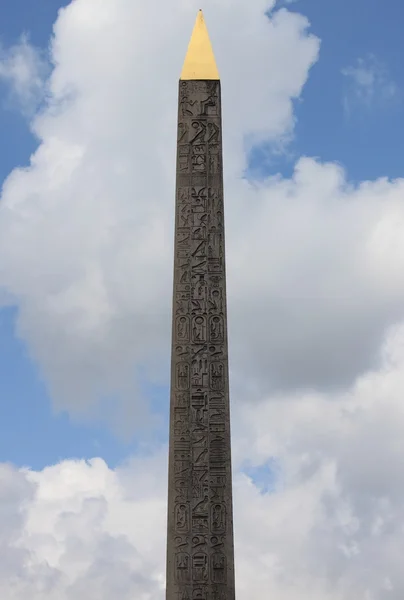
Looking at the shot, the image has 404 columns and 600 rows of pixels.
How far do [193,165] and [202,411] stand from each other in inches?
131

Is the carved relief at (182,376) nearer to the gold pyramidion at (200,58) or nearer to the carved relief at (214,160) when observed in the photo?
the carved relief at (214,160)

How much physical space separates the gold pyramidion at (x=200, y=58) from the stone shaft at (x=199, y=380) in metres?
0.45

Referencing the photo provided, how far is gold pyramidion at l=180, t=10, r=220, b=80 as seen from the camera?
1603 centimetres

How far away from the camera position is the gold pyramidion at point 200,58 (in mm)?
16031

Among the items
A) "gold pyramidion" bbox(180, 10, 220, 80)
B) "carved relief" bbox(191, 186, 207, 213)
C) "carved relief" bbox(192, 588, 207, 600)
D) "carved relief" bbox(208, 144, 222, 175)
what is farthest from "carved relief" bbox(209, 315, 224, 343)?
"gold pyramidion" bbox(180, 10, 220, 80)

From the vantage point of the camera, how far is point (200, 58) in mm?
16266

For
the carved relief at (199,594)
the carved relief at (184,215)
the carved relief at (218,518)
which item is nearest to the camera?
the carved relief at (199,594)

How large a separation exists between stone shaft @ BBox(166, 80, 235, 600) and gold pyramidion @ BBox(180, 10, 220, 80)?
448 mm

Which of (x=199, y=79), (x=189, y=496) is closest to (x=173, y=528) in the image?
(x=189, y=496)

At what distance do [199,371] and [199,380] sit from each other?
0.12 metres

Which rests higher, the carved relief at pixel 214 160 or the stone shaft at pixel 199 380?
the carved relief at pixel 214 160

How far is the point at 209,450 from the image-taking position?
1443cm

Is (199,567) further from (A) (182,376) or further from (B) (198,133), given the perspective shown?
(B) (198,133)

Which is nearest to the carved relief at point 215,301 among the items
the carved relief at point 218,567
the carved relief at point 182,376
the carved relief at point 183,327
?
the carved relief at point 183,327
